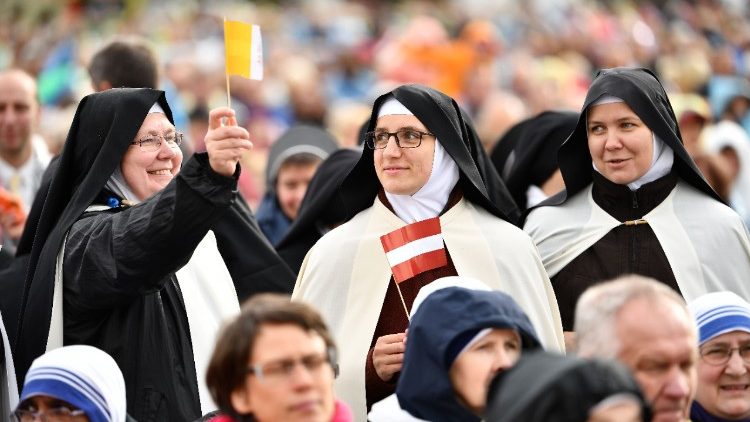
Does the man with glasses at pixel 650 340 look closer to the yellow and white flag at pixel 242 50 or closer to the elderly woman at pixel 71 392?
the elderly woman at pixel 71 392

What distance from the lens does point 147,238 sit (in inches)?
269

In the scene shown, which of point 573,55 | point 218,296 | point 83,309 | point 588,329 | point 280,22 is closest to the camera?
point 588,329

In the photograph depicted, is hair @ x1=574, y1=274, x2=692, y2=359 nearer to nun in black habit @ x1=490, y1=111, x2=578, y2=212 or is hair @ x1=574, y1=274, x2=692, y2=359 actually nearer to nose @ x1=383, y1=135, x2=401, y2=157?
nose @ x1=383, y1=135, x2=401, y2=157

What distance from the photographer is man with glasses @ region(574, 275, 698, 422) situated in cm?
585

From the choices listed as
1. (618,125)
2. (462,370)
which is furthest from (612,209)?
(462,370)

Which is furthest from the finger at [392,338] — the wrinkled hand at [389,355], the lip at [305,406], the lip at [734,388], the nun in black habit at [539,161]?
the nun in black habit at [539,161]

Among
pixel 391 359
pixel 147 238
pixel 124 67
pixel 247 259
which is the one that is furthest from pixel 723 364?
pixel 124 67

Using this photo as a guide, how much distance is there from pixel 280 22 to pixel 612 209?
1907 centimetres

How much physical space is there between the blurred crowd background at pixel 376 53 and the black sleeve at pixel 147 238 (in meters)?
4.90

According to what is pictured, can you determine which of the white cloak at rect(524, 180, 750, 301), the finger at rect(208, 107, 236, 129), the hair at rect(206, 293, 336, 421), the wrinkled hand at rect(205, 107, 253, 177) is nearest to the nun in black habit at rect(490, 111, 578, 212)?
the white cloak at rect(524, 180, 750, 301)

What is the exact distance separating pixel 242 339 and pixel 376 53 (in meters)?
17.5

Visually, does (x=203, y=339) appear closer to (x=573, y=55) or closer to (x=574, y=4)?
(x=573, y=55)

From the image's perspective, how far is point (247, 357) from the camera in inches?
221

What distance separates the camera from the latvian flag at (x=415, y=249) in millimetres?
7645
